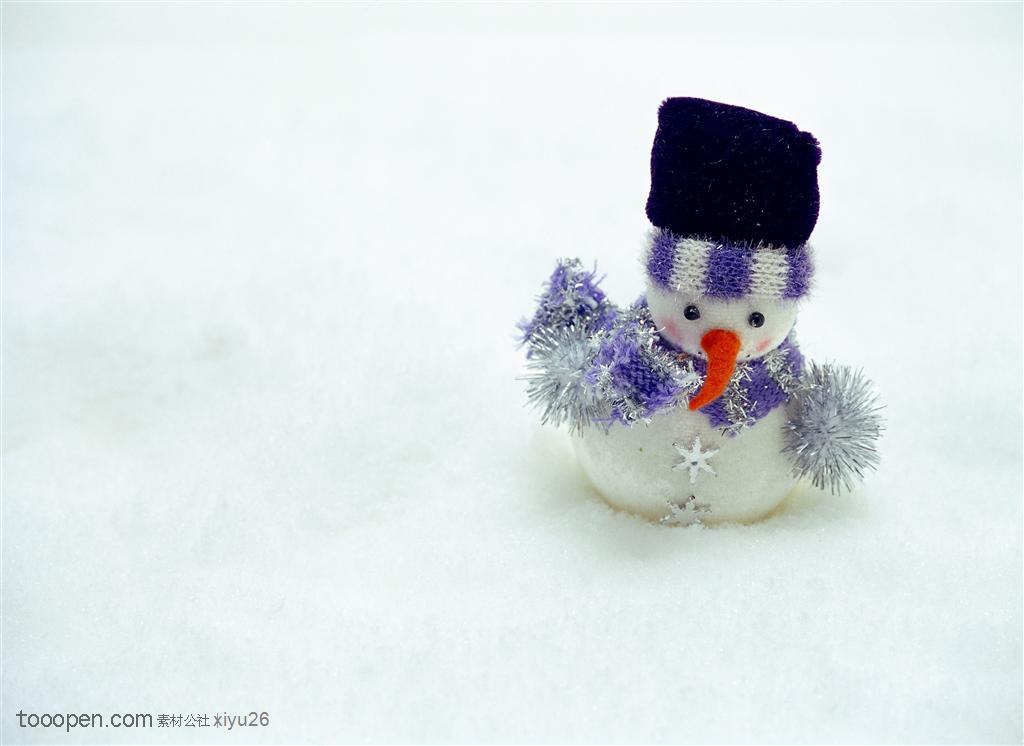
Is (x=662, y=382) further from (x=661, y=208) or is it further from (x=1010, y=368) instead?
(x=1010, y=368)

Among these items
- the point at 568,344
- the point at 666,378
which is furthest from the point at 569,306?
the point at 666,378

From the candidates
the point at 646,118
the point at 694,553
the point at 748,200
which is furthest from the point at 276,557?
the point at 646,118

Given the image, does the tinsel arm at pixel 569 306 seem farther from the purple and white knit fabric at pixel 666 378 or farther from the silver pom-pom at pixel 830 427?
the silver pom-pom at pixel 830 427

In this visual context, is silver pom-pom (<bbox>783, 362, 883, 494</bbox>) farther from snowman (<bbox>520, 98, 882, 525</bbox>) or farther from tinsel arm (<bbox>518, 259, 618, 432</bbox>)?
tinsel arm (<bbox>518, 259, 618, 432</bbox>)

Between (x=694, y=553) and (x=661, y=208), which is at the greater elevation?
(x=661, y=208)

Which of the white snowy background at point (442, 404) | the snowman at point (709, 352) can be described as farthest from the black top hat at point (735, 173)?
the white snowy background at point (442, 404)

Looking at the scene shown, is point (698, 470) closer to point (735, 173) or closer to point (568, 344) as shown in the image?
point (568, 344)
